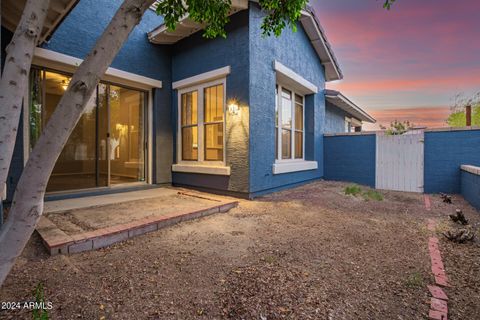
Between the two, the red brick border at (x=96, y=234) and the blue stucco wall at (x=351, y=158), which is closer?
the red brick border at (x=96, y=234)

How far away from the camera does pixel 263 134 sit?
17.9 feet

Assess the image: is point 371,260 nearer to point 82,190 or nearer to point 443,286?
point 443,286

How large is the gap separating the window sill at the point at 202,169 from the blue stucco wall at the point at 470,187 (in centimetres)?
494

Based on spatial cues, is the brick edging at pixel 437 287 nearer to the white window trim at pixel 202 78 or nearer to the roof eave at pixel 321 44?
the white window trim at pixel 202 78

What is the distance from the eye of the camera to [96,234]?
2.69m

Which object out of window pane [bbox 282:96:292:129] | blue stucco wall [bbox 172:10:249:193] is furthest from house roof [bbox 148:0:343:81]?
window pane [bbox 282:96:292:129]

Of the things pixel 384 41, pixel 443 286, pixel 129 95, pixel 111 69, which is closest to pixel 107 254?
pixel 443 286

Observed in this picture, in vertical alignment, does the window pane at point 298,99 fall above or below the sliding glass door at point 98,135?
above

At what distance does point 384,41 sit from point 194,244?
924cm

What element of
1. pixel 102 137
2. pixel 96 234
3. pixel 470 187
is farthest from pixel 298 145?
pixel 96 234

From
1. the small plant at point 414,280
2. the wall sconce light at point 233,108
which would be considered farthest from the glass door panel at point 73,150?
the small plant at point 414,280

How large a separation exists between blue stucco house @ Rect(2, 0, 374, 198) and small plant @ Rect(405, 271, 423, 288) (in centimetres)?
325

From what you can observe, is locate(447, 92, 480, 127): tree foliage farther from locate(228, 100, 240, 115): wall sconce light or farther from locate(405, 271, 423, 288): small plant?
locate(405, 271, 423, 288): small plant

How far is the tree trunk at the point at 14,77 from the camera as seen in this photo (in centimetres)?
119
